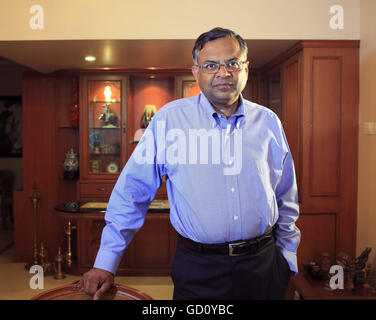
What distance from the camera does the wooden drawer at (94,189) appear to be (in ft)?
13.2

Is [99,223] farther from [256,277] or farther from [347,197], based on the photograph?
[256,277]

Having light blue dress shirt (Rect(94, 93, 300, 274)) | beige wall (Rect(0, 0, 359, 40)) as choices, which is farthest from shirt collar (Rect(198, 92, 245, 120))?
beige wall (Rect(0, 0, 359, 40))

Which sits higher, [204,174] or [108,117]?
[108,117]

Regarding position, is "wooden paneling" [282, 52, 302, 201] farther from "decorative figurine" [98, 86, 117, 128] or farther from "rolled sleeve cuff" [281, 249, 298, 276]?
"decorative figurine" [98, 86, 117, 128]

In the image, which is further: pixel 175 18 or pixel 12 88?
pixel 12 88

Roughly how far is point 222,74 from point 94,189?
3.03m

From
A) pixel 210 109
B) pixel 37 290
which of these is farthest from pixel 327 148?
pixel 37 290

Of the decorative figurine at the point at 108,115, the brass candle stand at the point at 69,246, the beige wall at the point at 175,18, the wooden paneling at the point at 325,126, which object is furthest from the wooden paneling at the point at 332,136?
the brass candle stand at the point at 69,246

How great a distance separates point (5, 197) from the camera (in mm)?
5805

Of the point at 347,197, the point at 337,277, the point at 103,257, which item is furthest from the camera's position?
the point at 347,197

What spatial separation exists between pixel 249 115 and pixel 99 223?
2.78 m

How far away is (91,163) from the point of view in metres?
4.11

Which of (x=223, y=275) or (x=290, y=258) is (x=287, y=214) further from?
(x=223, y=275)
